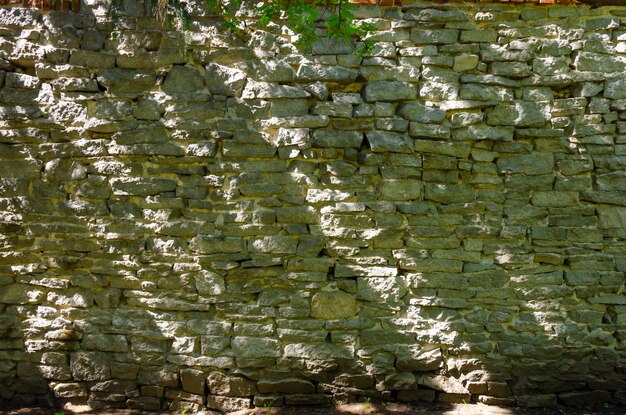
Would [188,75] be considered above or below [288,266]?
above

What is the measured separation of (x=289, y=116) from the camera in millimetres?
3232

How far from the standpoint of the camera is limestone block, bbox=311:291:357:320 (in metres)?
3.21

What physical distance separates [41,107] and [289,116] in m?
1.68

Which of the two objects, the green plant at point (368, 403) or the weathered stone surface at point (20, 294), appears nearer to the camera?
the green plant at point (368, 403)

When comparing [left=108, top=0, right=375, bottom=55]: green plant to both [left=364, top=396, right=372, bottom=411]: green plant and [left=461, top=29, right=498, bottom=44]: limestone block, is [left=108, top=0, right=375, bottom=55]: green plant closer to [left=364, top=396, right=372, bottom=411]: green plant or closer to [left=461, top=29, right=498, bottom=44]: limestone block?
[left=461, top=29, right=498, bottom=44]: limestone block

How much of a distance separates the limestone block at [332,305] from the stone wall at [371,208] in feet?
0.04

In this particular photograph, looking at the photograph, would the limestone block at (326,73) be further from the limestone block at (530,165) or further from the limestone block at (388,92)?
the limestone block at (530,165)

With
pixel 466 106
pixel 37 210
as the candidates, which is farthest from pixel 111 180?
pixel 466 106

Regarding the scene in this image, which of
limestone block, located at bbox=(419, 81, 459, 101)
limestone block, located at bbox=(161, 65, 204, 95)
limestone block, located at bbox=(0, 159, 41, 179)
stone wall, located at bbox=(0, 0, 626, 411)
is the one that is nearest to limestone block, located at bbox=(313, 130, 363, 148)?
stone wall, located at bbox=(0, 0, 626, 411)

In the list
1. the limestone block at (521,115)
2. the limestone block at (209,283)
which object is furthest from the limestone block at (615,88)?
the limestone block at (209,283)

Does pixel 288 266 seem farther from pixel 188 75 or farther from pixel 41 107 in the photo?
pixel 41 107

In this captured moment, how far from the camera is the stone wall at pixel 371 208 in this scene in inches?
127

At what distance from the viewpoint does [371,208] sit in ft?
10.5

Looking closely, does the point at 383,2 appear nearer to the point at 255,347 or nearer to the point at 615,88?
the point at 615,88
